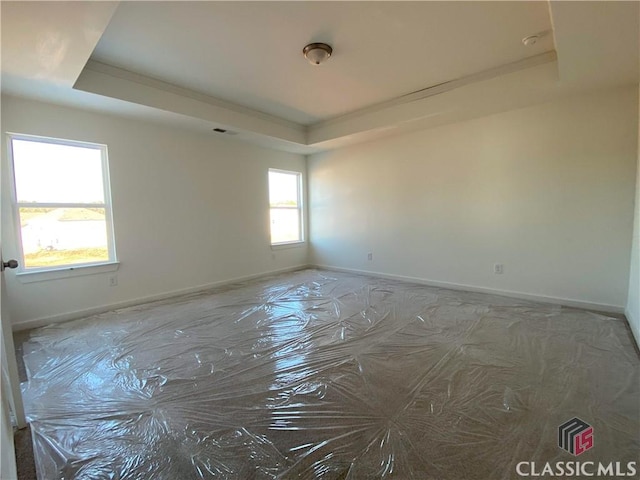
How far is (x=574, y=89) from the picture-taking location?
10.6 feet

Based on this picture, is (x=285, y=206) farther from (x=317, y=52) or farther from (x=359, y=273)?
(x=317, y=52)

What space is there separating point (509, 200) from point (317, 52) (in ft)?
9.91

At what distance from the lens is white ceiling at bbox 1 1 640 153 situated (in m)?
2.15

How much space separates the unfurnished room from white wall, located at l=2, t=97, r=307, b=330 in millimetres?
27

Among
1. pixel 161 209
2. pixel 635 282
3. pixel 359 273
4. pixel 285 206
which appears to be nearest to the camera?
pixel 635 282

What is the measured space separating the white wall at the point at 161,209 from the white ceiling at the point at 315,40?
1.00 m

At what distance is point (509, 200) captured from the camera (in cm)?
394

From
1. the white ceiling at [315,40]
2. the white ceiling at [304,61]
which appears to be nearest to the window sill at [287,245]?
the white ceiling at [304,61]

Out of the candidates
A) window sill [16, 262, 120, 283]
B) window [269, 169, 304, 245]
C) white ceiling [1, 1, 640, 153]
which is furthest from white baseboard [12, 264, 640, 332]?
white ceiling [1, 1, 640, 153]

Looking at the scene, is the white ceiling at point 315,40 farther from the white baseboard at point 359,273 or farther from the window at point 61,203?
the white baseboard at point 359,273

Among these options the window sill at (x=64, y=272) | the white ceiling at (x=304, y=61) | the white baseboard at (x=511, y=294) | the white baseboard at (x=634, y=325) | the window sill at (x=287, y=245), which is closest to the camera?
the white ceiling at (x=304, y=61)

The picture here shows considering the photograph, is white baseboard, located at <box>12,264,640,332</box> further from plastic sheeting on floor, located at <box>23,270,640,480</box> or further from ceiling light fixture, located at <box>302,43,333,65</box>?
ceiling light fixture, located at <box>302,43,333,65</box>

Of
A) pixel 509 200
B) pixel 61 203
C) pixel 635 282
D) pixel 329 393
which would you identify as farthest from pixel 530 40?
pixel 61 203

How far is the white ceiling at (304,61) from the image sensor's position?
7.06 ft
